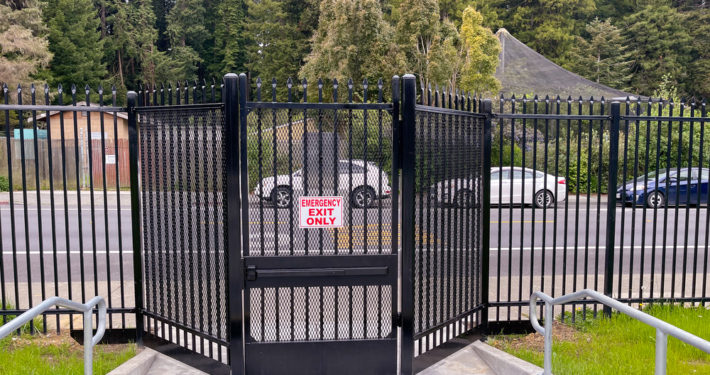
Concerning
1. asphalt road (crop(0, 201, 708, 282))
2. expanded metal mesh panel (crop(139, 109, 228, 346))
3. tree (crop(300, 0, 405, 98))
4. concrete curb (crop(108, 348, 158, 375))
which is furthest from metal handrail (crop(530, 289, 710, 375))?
tree (crop(300, 0, 405, 98))

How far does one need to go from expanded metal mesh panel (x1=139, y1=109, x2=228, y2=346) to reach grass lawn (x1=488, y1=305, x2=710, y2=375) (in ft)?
8.98

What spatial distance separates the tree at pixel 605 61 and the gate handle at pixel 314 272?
139ft

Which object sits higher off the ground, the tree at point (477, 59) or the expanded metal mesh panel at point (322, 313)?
the tree at point (477, 59)

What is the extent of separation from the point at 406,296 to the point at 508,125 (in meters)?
17.2

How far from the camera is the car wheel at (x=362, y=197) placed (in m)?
4.33

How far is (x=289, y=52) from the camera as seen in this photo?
4541 cm

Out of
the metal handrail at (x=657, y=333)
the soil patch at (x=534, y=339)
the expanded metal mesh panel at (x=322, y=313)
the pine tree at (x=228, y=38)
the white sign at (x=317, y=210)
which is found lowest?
the soil patch at (x=534, y=339)

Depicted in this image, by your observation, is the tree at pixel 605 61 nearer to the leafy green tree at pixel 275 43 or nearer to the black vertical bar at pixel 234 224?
the leafy green tree at pixel 275 43

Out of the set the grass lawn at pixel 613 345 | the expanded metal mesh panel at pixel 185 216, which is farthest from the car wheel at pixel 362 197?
the grass lawn at pixel 613 345

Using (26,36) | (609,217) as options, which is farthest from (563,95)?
(26,36)

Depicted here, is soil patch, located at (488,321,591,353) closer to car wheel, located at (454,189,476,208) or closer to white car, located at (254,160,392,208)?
car wheel, located at (454,189,476,208)

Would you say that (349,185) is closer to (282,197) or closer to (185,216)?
(282,197)

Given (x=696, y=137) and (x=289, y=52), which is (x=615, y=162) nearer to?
(x=696, y=137)

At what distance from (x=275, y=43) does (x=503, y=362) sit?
145 feet
